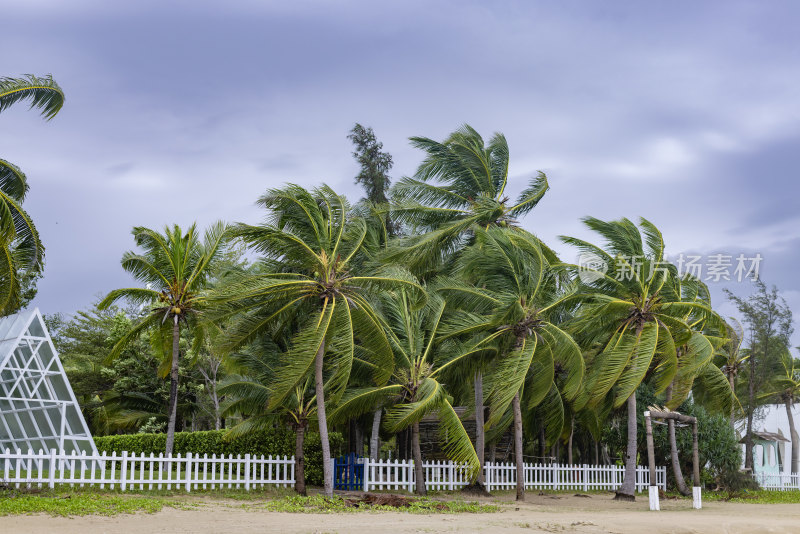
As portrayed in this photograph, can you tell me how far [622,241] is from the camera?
21.2 metres

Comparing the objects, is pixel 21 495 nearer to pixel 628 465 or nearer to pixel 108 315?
pixel 628 465

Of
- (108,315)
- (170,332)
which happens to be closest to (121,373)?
(108,315)

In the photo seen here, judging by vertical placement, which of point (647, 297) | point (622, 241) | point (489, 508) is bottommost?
point (489, 508)

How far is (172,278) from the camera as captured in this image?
19.9 metres

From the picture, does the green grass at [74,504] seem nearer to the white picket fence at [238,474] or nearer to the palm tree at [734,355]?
the white picket fence at [238,474]

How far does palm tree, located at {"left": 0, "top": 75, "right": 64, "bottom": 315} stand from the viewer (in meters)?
14.0

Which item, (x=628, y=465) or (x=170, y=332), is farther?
(x=628, y=465)

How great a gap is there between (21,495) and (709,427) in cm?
2172

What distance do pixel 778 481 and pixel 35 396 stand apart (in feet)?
98.8

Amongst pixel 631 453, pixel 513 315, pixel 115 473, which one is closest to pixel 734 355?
pixel 631 453

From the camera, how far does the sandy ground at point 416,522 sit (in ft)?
35.5

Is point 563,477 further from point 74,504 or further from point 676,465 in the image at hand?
point 74,504

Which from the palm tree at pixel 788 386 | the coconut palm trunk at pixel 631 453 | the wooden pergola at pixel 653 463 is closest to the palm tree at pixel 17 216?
the wooden pergola at pixel 653 463

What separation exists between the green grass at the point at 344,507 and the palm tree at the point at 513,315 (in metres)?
3.42
